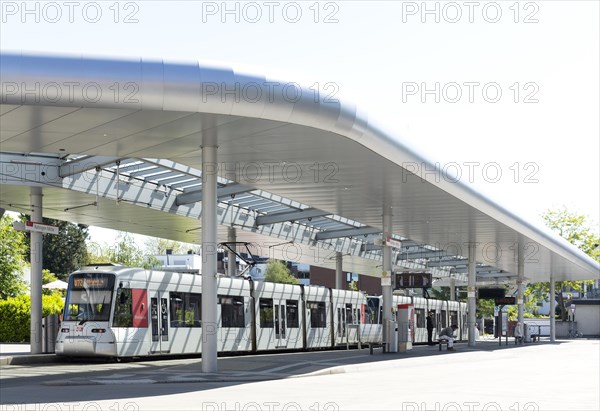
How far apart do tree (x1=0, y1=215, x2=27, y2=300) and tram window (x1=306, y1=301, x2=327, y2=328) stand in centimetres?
2435

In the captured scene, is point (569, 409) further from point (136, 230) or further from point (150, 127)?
point (136, 230)

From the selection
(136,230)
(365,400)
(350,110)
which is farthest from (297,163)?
(136,230)

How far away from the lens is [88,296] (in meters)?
25.7

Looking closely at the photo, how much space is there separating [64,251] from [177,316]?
2074 inches

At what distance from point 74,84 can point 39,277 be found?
12755 mm

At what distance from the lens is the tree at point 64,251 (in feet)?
253

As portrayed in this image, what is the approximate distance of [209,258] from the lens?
→ 20.8 meters

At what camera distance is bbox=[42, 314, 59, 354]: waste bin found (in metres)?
27.8

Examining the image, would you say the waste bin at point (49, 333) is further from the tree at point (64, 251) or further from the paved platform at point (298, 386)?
the tree at point (64, 251)

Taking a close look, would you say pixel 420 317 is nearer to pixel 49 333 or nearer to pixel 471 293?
pixel 471 293

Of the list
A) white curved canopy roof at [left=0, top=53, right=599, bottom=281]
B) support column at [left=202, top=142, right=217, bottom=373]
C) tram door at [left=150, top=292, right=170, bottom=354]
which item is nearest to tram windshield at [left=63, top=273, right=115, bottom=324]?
tram door at [left=150, top=292, right=170, bottom=354]

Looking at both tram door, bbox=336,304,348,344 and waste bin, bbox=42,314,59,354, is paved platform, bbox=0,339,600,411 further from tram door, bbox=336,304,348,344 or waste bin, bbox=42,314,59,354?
tram door, bbox=336,304,348,344

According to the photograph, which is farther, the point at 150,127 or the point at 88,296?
the point at 88,296

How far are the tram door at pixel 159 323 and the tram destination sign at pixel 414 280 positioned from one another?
424 inches
